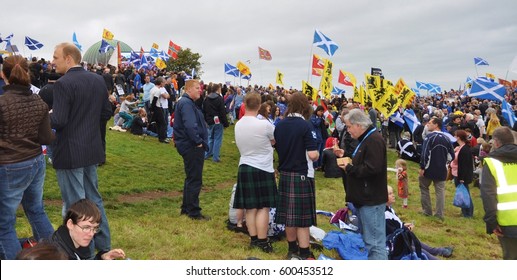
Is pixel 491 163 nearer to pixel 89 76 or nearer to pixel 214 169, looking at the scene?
pixel 89 76

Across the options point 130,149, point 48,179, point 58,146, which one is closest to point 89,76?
point 58,146

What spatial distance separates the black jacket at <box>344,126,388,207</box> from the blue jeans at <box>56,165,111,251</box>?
8.94 ft

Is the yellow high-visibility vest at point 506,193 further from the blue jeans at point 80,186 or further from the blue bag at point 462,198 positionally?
the blue bag at point 462,198

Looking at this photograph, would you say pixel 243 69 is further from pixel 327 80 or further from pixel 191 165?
pixel 191 165

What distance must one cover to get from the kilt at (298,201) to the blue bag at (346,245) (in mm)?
838

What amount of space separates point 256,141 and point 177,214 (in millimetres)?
2444

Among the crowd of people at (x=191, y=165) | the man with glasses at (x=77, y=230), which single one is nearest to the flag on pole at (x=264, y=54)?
the crowd of people at (x=191, y=165)

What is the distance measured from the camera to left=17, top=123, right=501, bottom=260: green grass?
552 cm

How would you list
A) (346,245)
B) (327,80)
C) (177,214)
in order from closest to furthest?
(346,245) < (177,214) < (327,80)

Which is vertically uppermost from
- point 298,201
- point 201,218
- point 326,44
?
point 326,44

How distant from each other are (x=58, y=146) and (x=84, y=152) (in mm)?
251

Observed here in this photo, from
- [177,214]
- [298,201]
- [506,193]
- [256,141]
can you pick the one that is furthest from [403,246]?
[177,214]

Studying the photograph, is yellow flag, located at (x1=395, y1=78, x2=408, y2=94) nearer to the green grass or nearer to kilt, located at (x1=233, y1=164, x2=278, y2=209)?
the green grass

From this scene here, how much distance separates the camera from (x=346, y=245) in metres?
5.84
